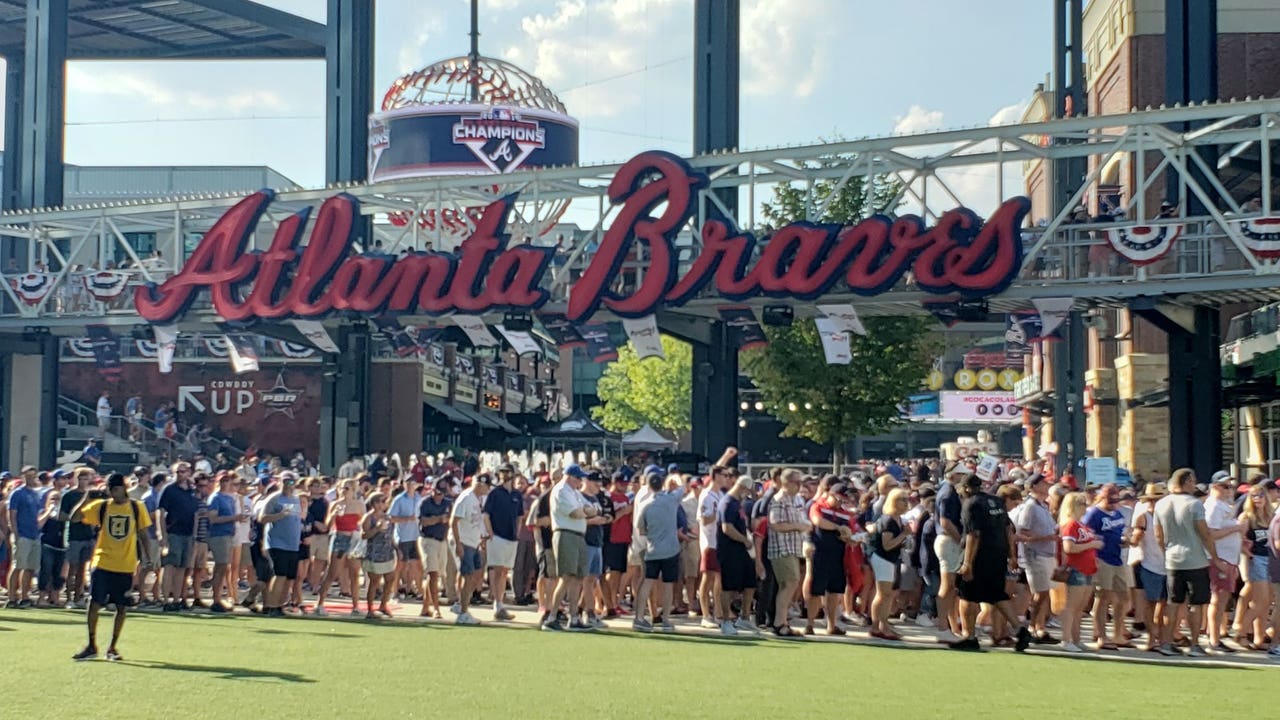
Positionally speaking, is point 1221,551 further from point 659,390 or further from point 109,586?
point 659,390

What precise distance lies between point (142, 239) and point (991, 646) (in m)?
50.7

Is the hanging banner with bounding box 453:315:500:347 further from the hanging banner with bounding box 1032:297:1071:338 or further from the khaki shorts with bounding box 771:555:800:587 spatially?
the khaki shorts with bounding box 771:555:800:587

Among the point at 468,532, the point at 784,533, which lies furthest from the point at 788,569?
the point at 468,532

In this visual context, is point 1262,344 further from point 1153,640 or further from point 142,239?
point 142,239

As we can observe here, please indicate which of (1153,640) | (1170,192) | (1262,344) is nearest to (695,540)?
(1153,640)

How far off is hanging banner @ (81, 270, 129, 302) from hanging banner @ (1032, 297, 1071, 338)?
23235 millimetres

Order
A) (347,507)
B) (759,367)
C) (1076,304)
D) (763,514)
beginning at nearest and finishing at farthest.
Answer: (763,514) → (347,507) → (1076,304) → (759,367)

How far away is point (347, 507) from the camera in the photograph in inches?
832

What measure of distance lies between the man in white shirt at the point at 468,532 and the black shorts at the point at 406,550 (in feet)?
5.25

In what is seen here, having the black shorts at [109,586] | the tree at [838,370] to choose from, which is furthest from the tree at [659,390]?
the black shorts at [109,586]

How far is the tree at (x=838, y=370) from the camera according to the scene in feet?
140

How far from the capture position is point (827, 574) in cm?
1803

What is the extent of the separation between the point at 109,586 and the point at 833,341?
65.6 ft

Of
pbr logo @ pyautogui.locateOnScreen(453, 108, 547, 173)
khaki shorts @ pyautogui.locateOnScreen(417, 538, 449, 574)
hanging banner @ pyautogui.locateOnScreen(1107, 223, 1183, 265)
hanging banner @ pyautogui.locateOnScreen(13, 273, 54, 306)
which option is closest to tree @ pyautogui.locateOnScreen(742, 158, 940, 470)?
hanging banner @ pyautogui.locateOnScreen(1107, 223, 1183, 265)
